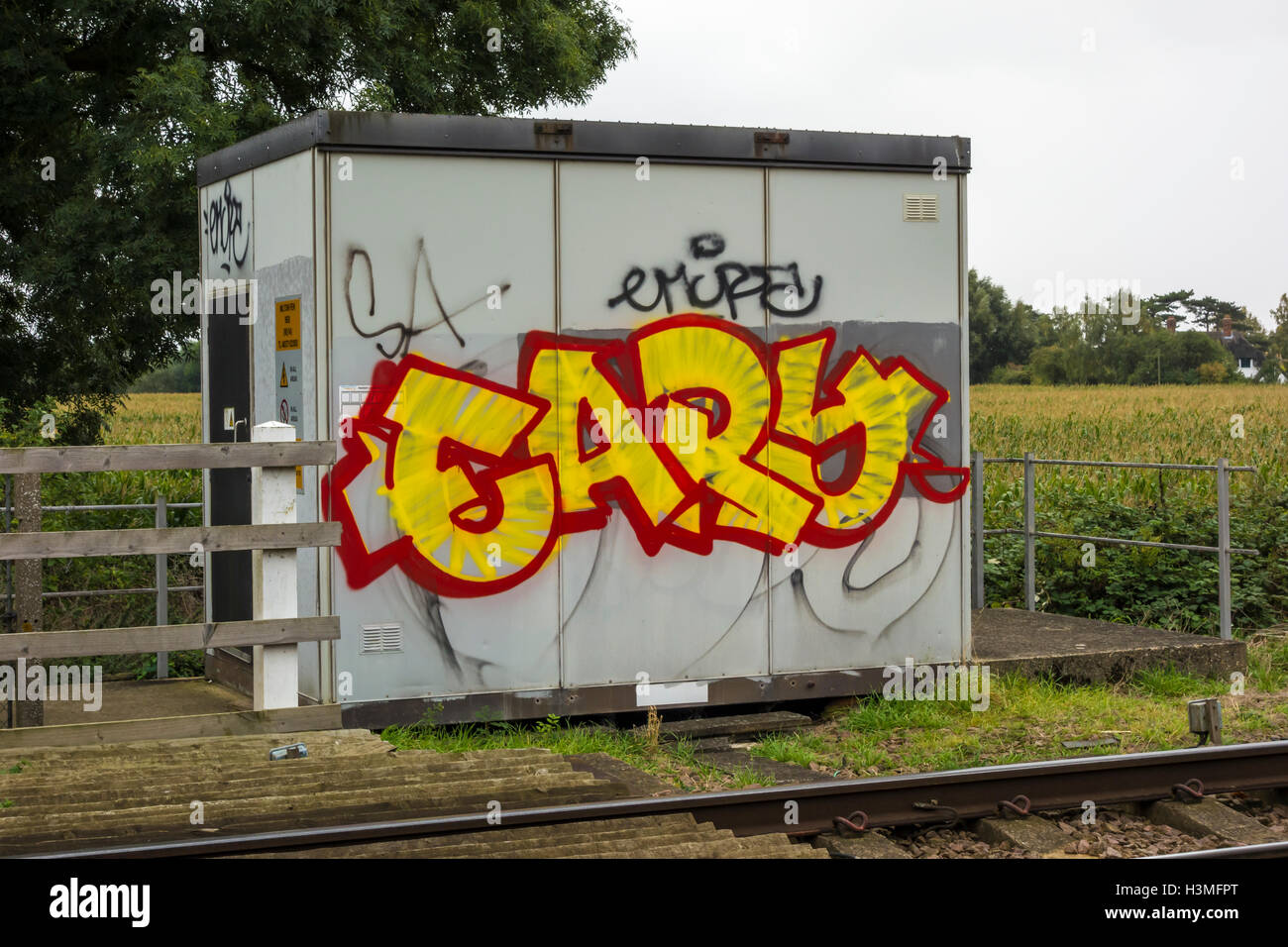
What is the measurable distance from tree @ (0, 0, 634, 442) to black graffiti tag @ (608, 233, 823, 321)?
7.32 m

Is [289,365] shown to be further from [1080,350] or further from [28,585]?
[1080,350]

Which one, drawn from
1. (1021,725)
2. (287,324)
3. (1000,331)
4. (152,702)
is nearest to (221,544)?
(287,324)

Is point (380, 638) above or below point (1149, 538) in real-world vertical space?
below

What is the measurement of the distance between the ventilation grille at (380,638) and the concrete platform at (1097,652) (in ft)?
12.8

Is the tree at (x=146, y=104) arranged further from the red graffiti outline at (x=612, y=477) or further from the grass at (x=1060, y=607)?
the red graffiti outline at (x=612, y=477)

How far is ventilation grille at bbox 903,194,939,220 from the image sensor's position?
991cm

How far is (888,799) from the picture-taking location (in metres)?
6.65

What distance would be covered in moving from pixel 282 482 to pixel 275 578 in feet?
1.46

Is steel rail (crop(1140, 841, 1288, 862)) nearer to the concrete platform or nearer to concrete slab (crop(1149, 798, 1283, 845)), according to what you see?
concrete slab (crop(1149, 798, 1283, 845))

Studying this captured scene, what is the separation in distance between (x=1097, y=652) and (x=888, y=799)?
4.53m

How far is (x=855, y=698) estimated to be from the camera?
9.82m

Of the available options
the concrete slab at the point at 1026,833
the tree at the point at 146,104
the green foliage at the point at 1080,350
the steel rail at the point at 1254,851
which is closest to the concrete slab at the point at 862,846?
the concrete slab at the point at 1026,833
